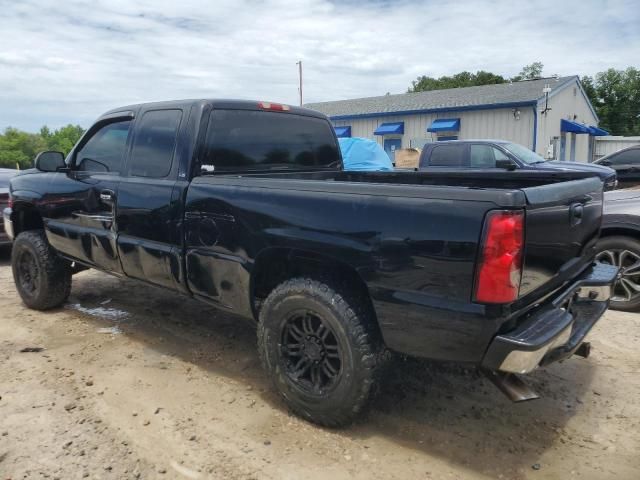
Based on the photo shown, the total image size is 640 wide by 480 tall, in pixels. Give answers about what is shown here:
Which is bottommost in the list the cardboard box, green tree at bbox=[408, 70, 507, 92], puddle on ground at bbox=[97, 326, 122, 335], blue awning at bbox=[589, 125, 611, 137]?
puddle on ground at bbox=[97, 326, 122, 335]

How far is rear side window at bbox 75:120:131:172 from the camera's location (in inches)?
171

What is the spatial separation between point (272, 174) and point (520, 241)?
7.08 ft

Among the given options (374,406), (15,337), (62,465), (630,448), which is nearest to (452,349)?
(374,406)

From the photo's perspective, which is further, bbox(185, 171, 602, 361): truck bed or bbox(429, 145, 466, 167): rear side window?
bbox(429, 145, 466, 167): rear side window

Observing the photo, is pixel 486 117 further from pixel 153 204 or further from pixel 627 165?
pixel 153 204

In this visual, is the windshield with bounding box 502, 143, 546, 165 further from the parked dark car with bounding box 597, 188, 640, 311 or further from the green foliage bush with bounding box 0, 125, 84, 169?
the green foliage bush with bounding box 0, 125, 84, 169

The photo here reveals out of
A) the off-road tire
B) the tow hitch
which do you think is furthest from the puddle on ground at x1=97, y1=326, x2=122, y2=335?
the off-road tire

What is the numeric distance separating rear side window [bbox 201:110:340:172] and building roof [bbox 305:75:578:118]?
18827mm

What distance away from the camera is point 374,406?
3359 millimetres

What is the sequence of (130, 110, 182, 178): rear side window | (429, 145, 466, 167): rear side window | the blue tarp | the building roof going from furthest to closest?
the building roof → (429, 145, 466, 167): rear side window → the blue tarp → (130, 110, 182, 178): rear side window

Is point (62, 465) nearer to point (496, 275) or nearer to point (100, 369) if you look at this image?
point (100, 369)

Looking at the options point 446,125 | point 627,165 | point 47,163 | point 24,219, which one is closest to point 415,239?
point 47,163

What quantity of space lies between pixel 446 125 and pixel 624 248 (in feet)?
61.8

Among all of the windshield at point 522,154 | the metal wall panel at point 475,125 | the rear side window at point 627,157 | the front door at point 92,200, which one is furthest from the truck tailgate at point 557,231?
the metal wall panel at point 475,125
